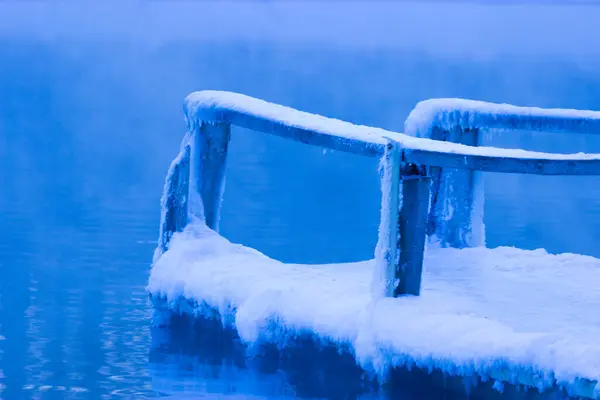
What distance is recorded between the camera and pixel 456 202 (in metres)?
9.73

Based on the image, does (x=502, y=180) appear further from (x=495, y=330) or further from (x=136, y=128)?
(x=495, y=330)

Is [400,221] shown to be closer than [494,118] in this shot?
Yes

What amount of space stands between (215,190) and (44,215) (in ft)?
19.6

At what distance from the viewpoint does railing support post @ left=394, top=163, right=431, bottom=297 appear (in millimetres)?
7770

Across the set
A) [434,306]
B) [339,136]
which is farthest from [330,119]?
[434,306]

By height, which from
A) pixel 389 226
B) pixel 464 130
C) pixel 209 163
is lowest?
pixel 389 226

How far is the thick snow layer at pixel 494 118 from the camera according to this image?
9547mm

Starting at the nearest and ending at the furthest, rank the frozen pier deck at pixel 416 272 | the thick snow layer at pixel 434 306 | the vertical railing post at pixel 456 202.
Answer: the thick snow layer at pixel 434 306 → the frozen pier deck at pixel 416 272 → the vertical railing post at pixel 456 202

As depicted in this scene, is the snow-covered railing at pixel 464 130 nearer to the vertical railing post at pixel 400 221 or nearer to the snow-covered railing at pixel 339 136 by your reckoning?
the snow-covered railing at pixel 339 136

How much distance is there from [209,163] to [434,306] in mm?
2453

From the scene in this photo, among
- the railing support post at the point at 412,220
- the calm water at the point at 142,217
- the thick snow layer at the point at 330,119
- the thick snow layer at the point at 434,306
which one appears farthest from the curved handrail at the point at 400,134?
the calm water at the point at 142,217

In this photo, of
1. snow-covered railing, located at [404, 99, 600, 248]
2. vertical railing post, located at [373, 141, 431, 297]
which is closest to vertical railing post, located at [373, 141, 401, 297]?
vertical railing post, located at [373, 141, 431, 297]

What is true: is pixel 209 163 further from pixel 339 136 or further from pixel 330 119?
pixel 339 136

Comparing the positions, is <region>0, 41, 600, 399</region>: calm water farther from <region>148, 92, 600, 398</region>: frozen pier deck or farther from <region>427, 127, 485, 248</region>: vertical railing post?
<region>427, 127, 485, 248</region>: vertical railing post
